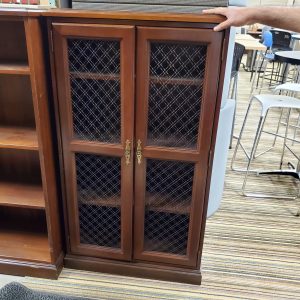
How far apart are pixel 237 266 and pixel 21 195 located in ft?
4.65

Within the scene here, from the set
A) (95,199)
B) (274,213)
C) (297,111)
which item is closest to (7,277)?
(95,199)

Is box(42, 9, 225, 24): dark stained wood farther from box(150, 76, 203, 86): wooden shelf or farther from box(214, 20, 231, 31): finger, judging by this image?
box(150, 76, 203, 86): wooden shelf

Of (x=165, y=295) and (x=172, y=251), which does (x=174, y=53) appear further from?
(x=165, y=295)

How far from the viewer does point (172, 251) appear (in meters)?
1.92

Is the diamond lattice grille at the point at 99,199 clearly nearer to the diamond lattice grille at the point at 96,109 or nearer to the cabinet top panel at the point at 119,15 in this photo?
the diamond lattice grille at the point at 96,109

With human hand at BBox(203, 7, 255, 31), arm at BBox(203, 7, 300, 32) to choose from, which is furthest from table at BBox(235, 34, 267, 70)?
human hand at BBox(203, 7, 255, 31)

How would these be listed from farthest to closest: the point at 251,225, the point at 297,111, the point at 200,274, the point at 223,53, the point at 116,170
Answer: the point at 297,111 < the point at 251,225 < the point at 200,274 < the point at 116,170 < the point at 223,53

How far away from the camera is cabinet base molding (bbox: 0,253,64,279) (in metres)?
1.92

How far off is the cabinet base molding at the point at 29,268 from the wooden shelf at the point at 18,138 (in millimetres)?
742

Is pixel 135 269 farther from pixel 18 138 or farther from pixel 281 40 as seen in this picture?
pixel 281 40

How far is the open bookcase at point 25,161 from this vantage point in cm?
155

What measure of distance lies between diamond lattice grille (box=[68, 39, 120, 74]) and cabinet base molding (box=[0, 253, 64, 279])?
116 centimetres

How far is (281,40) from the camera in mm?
6832

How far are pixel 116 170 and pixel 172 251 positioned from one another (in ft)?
2.00
